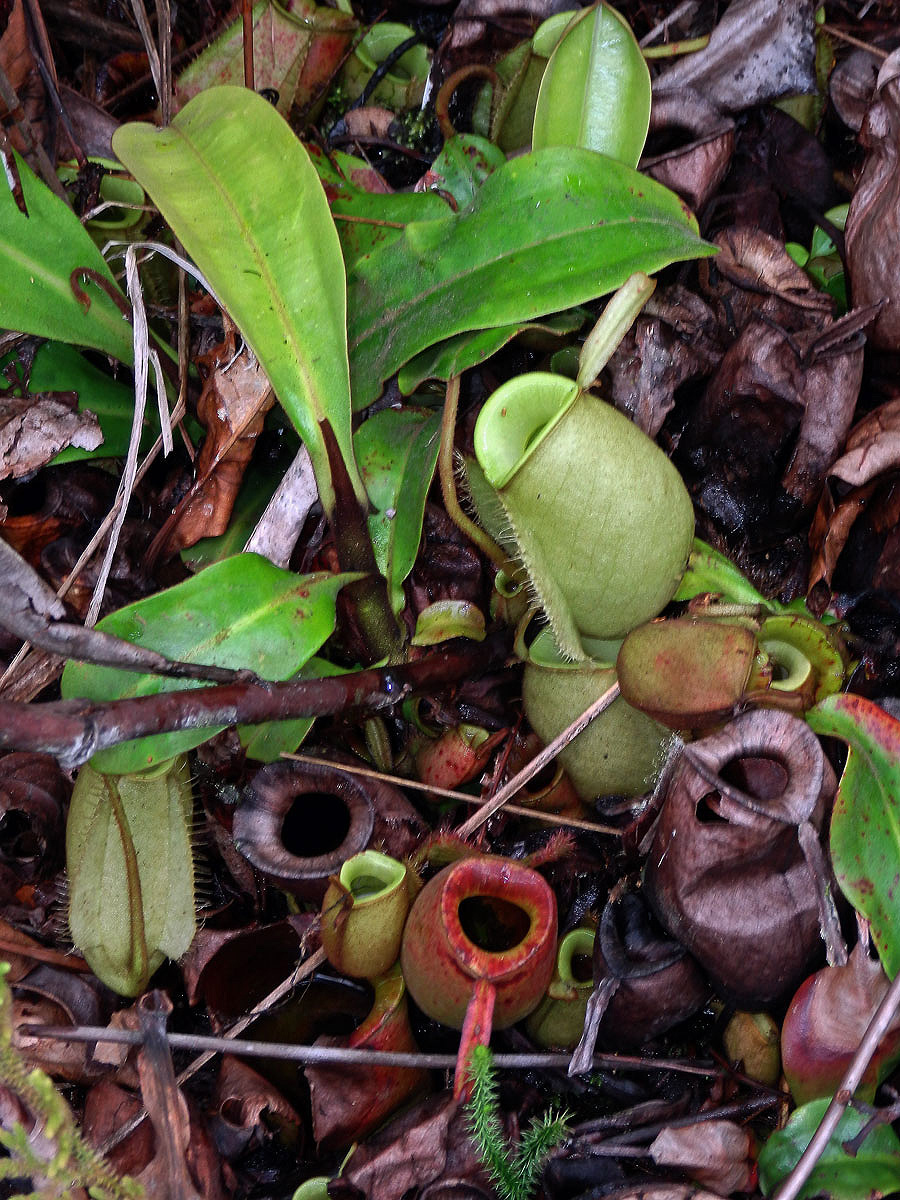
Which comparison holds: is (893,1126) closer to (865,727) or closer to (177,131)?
(865,727)

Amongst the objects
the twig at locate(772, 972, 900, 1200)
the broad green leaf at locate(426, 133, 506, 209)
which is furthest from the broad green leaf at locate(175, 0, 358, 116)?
the twig at locate(772, 972, 900, 1200)

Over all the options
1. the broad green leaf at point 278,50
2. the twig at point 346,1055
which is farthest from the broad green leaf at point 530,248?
the twig at point 346,1055

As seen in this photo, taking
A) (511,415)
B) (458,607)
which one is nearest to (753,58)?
(511,415)

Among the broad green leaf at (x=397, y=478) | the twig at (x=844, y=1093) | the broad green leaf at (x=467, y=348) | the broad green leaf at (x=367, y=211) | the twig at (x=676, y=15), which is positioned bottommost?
the twig at (x=844, y=1093)

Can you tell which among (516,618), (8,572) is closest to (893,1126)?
(516,618)

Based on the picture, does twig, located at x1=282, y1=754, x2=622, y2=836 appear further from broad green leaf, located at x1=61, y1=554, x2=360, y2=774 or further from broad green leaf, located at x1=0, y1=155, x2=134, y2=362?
broad green leaf, located at x1=0, y1=155, x2=134, y2=362

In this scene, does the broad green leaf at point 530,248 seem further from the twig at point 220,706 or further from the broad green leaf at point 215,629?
the twig at point 220,706
